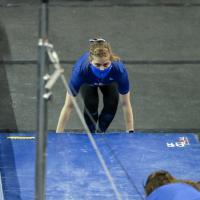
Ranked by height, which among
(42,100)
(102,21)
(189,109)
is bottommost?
(189,109)

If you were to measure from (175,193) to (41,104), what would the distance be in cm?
77

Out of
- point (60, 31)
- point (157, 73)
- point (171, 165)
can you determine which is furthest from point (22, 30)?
point (171, 165)

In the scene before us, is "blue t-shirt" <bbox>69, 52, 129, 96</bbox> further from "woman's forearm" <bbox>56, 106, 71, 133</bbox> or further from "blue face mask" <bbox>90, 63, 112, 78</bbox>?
"woman's forearm" <bbox>56, 106, 71, 133</bbox>

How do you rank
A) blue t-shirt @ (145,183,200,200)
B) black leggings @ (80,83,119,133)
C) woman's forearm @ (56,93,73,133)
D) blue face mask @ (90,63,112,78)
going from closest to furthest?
blue t-shirt @ (145,183,200,200) < blue face mask @ (90,63,112,78) < woman's forearm @ (56,93,73,133) < black leggings @ (80,83,119,133)

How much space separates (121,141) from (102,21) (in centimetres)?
317

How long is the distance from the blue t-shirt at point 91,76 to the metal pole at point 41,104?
6.40ft

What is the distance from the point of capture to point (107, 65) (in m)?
4.19

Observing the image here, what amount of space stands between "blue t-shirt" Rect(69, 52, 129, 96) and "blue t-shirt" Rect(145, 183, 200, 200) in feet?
5.61

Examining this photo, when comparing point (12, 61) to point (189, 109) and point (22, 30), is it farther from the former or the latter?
point (189, 109)

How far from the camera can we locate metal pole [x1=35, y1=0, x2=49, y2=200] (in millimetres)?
2121

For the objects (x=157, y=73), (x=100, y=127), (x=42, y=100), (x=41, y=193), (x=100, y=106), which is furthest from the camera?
(x=157, y=73)

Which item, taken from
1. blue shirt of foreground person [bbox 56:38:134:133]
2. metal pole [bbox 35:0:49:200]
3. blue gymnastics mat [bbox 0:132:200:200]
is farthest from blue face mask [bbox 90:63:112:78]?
metal pole [bbox 35:0:49:200]

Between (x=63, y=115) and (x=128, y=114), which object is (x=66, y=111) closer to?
(x=63, y=115)

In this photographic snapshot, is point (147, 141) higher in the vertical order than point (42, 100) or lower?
lower
